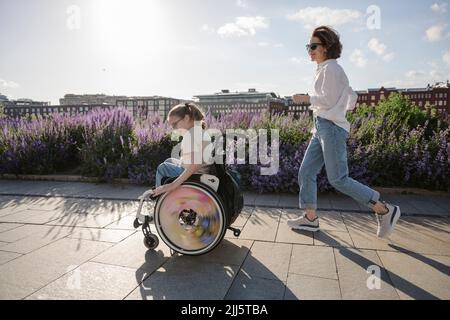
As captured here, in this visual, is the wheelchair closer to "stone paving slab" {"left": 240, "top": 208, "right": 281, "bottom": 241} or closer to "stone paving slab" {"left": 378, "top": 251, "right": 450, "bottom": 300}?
"stone paving slab" {"left": 240, "top": 208, "right": 281, "bottom": 241}

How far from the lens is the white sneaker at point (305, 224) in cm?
366

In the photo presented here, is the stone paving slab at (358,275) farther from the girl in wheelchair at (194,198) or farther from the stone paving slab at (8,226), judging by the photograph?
the stone paving slab at (8,226)

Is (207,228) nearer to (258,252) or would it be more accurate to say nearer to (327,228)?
(258,252)

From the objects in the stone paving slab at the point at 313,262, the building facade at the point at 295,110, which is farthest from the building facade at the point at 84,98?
the stone paving slab at the point at 313,262

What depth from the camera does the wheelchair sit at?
9.23 ft

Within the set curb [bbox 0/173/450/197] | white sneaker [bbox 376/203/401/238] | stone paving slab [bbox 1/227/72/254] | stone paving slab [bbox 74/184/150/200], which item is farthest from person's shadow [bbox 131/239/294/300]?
curb [bbox 0/173/450/197]

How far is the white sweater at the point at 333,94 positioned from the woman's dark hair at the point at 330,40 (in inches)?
2.9

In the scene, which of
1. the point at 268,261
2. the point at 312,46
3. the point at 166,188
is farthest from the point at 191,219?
the point at 312,46

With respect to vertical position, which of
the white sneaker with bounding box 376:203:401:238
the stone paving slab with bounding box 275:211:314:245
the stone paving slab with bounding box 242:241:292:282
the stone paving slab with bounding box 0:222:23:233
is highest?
the white sneaker with bounding box 376:203:401:238

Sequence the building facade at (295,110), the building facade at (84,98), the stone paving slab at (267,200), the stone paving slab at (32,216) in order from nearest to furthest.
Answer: the stone paving slab at (32,216) < the stone paving slab at (267,200) < the building facade at (295,110) < the building facade at (84,98)

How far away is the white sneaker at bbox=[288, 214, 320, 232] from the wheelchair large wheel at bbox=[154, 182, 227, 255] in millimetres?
1203

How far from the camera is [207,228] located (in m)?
2.87
